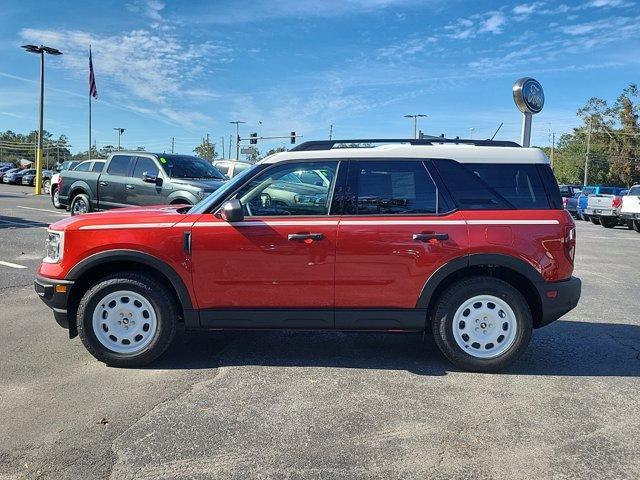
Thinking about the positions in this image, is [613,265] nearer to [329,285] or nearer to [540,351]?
[540,351]

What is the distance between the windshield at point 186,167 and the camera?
39.3 feet

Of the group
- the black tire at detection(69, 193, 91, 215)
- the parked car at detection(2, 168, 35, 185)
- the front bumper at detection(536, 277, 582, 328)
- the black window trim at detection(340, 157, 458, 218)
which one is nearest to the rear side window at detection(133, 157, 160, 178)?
the black tire at detection(69, 193, 91, 215)

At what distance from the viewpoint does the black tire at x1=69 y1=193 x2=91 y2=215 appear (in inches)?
538

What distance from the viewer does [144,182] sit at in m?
12.1

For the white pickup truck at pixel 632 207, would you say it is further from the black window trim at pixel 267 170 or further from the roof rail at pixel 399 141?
the black window trim at pixel 267 170

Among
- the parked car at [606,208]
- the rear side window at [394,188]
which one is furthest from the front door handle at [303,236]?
the parked car at [606,208]

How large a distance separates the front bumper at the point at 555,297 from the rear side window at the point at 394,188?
1.08 m

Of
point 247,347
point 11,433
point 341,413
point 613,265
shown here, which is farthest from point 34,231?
point 613,265

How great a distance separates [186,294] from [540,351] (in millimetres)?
3279

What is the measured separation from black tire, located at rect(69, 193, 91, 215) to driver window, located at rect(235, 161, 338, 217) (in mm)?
10533

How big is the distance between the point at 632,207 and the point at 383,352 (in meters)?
18.4

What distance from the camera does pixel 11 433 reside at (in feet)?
11.0

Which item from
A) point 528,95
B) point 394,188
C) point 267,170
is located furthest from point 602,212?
point 267,170

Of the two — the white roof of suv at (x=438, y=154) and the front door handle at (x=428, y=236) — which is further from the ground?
the white roof of suv at (x=438, y=154)
